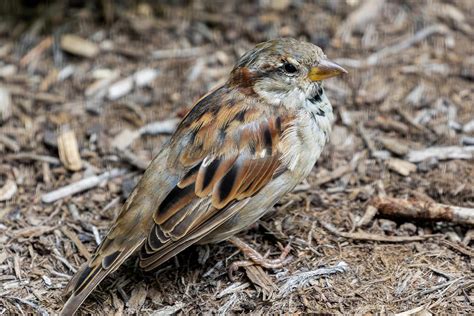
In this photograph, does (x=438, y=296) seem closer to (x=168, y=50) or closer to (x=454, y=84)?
(x=454, y=84)

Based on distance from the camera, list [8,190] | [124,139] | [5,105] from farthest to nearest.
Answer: [5,105] → [124,139] → [8,190]

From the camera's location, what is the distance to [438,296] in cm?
554

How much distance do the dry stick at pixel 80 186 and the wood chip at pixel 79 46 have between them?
2.10 metres

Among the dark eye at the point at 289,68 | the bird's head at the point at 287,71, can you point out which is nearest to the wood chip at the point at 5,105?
the bird's head at the point at 287,71

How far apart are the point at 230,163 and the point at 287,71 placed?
897 millimetres

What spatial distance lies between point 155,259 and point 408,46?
175 inches

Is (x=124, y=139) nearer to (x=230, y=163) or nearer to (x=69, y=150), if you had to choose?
(x=69, y=150)

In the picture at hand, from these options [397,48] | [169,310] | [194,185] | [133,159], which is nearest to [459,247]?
[194,185]

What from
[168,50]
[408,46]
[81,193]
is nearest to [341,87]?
[408,46]

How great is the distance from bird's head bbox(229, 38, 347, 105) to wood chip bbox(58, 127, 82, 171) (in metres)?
2.00

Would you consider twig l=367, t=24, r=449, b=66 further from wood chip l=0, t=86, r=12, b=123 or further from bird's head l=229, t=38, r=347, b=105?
wood chip l=0, t=86, r=12, b=123

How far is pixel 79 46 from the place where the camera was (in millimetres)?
8789

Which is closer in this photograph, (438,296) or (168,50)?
(438,296)

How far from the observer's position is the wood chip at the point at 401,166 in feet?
22.6
